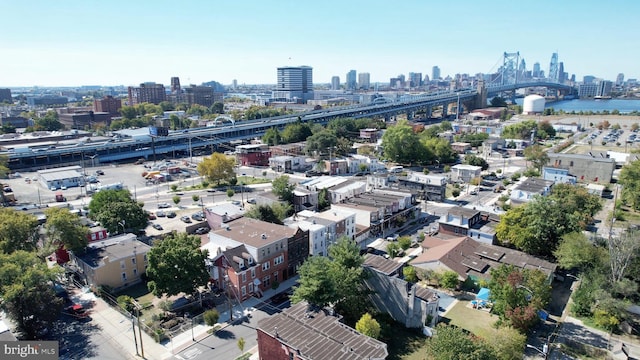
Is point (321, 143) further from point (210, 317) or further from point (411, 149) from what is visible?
point (210, 317)

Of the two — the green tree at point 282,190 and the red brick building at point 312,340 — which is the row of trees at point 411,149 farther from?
the red brick building at point 312,340

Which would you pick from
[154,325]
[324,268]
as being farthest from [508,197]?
[154,325]

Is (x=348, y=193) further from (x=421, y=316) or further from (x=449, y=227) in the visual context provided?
(x=421, y=316)

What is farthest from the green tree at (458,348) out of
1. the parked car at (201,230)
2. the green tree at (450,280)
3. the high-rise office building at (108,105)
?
the high-rise office building at (108,105)

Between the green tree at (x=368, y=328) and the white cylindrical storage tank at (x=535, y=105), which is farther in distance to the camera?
the white cylindrical storage tank at (x=535, y=105)

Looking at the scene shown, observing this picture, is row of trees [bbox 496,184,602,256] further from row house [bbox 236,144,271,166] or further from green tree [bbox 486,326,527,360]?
row house [bbox 236,144,271,166]

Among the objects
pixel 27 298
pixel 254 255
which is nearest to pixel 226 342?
pixel 254 255

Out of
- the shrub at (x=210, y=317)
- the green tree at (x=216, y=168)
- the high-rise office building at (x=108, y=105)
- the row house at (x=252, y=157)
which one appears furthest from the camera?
the high-rise office building at (x=108, y=105)
